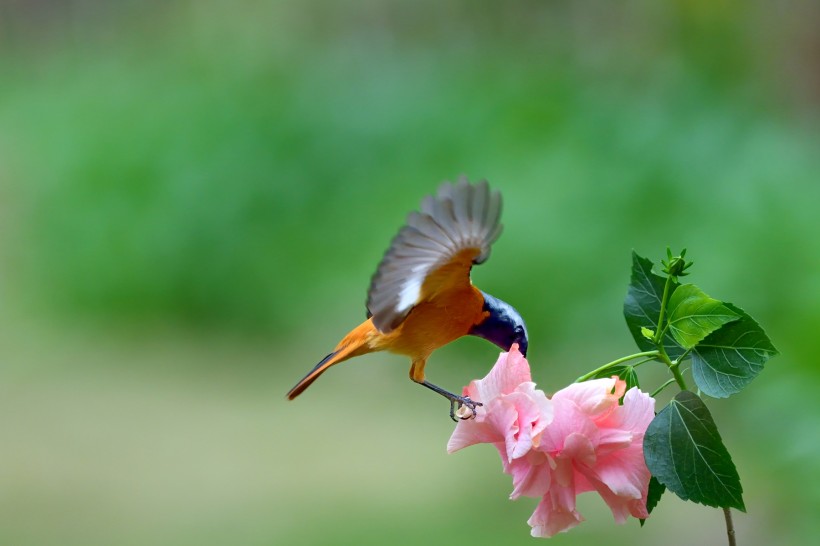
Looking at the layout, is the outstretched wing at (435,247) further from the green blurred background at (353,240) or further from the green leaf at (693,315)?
the green blurred background at (353,240)

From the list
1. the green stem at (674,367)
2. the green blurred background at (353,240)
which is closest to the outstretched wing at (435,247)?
the green stem at (674,367)

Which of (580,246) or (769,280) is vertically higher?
(580,246)

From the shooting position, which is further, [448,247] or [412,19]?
[412,19]

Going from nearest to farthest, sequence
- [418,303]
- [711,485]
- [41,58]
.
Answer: [711,485] < [418,303] < [41,58]

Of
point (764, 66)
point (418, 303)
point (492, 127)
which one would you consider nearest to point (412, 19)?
point (492, 127)

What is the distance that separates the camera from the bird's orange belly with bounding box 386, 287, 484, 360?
0.61m

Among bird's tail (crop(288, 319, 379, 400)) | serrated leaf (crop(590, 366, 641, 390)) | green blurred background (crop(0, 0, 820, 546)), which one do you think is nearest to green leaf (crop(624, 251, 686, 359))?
serrated leaf (crop(590, 366, 641, 390))

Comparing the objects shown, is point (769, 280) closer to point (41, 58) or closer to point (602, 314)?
point (602, 314)

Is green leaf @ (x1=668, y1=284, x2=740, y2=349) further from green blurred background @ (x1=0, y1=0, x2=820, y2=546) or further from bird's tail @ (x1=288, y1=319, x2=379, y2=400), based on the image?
green blurred background @ (x1=0, y1=0, x2=820, y2=546)

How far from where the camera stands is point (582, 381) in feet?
1.69

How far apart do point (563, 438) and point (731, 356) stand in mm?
87

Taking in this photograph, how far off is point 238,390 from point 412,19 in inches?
69.9

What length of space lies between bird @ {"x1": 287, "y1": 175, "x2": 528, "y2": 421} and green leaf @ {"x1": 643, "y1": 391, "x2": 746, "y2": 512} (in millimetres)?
90

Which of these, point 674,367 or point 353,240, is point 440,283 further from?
point 353,240
